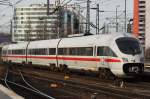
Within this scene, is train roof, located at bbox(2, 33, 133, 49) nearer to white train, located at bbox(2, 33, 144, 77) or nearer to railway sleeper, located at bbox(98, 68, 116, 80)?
white train, located at bbox(2, 33, 144, 77)

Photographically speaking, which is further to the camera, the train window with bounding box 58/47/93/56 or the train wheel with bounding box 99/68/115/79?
the train window with bounding box 58/47/93/56

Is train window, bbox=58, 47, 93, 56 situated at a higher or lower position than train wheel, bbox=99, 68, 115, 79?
higher

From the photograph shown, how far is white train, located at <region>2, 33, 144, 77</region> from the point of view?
24734 millimetres

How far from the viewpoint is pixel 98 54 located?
2738cm

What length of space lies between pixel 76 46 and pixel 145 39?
338 ft

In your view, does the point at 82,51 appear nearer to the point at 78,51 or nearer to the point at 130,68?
the point at 78,51

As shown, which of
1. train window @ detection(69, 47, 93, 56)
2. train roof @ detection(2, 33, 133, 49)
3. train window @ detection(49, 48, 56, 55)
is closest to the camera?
train roof @ detection(2, 33, 133, 49)

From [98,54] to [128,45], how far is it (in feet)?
8.35

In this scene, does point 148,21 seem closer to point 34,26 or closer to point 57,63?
point 34,26

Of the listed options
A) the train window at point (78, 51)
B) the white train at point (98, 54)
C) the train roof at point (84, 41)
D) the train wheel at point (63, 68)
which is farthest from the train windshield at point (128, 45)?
the train wheel at point (63, 68)

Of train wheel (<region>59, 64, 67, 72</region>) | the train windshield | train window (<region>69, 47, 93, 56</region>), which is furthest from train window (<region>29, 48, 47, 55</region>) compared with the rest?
the train windshield

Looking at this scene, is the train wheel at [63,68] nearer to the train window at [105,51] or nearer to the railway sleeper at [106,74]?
the train window at [105,51]

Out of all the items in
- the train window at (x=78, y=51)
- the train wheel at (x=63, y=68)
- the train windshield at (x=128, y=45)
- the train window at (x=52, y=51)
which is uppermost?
the train windshield at (x=128, y=45)

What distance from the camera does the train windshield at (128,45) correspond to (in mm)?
25141
